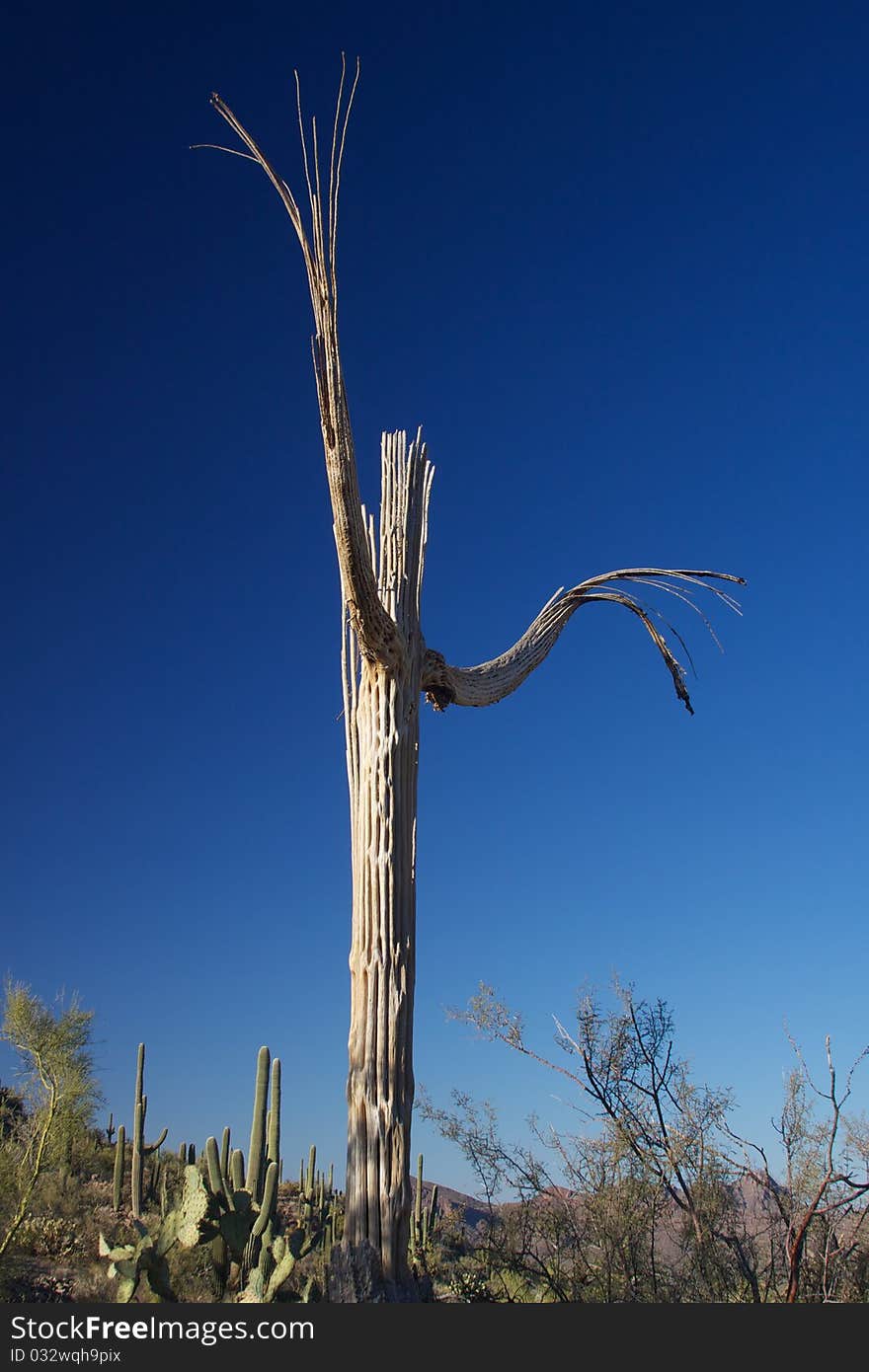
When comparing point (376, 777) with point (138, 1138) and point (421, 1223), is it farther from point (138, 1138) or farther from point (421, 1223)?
point (138, 1138)

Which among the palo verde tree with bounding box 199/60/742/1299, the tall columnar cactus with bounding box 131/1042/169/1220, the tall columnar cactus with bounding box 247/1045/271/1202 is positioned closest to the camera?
the palo verde tree with bounding box 199/60/742/1299

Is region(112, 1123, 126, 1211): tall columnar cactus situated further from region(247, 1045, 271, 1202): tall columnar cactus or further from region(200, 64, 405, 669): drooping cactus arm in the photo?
region(200, 64, 405, 669): drooping cactus arm

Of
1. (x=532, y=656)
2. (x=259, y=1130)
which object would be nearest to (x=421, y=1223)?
(x=259, y=1130)

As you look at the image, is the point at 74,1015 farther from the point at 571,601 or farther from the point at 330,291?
the point at 330,291

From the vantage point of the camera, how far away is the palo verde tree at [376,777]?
4953 millimetres

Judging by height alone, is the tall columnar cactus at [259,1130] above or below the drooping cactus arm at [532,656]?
below

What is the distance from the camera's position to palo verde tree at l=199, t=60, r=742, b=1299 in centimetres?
495

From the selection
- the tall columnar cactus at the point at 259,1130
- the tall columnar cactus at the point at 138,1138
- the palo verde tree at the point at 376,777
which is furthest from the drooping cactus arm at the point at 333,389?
the tall columnar cactus at the point at 138,1138

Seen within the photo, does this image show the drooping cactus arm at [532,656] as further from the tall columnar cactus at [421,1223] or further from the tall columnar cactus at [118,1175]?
the tall columnar cactus at [118,1175]

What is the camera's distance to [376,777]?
18.5 feet

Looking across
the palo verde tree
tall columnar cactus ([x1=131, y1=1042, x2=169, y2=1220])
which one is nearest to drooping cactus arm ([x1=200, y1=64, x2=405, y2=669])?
the palo verde tree

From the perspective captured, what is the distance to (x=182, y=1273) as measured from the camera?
9.34 metres

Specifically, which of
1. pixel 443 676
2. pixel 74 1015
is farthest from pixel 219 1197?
pixel 443 676

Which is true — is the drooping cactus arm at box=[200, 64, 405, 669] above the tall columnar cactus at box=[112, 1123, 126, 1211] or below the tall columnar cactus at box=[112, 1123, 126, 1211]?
above
